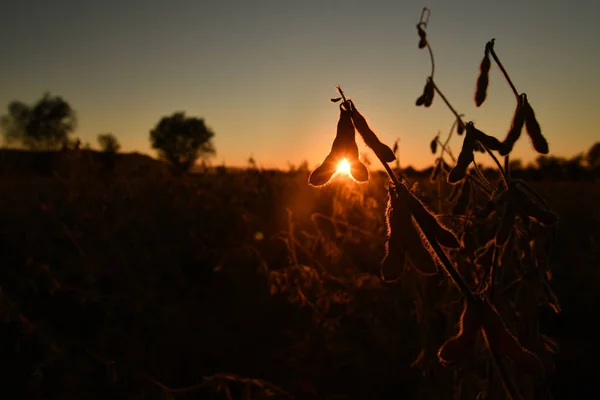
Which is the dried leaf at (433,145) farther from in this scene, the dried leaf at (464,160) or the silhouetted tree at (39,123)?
the silhouetted tree at (39,123)

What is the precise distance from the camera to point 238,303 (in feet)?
12.6

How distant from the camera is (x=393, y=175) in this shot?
2.38 ft

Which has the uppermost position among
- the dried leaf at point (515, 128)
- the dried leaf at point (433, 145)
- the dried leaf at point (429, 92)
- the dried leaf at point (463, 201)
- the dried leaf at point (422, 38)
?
the dried leaf at point (422, 38)

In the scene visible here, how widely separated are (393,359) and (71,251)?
10.5 feet

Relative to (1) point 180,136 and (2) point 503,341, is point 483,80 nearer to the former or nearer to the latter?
(2) point 503,341

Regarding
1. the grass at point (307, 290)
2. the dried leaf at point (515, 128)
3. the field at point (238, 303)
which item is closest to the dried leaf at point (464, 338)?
the grass at point (307, 290)

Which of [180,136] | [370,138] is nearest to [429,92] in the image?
[370,138]

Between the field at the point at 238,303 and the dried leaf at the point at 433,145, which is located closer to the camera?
the dried leaf at the point at 433,145

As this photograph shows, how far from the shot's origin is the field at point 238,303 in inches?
102

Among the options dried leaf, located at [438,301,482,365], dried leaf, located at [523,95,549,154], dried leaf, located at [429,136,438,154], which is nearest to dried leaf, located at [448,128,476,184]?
dried leaf, located at [523,95,549,154]

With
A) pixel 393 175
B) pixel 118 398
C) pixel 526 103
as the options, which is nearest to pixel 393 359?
pixel 118 398

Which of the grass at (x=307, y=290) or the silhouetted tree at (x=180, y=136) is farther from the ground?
the silhouetted tree at (x=180, y=136)

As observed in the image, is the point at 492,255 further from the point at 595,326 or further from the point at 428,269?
the point at 595,326

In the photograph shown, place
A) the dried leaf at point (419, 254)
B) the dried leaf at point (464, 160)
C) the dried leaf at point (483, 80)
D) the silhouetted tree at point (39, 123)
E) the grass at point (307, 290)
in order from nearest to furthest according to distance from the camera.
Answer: the dried leaf at point (419, 254)
the dried leaf at point (464, 160)
the grass at point (307, 290)
the dried leaf at point (483, 80)
the silhouetted tree at point (39, 123)
